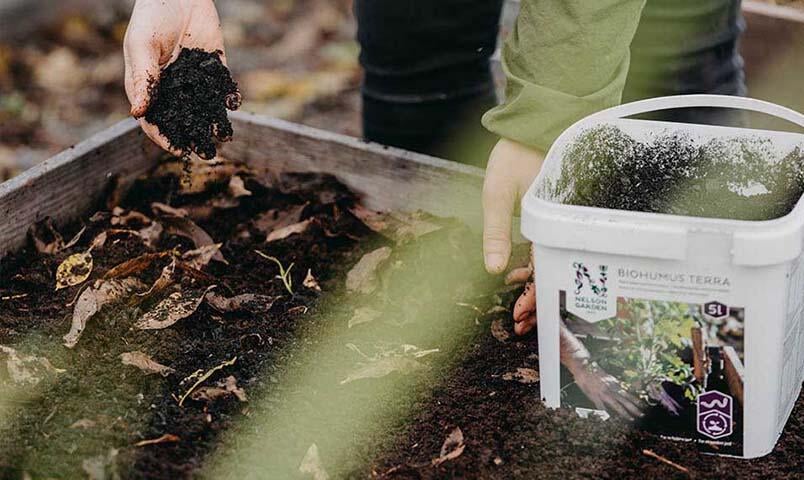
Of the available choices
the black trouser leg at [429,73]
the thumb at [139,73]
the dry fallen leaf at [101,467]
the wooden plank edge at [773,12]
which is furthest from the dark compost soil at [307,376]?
the wooden plank edge at [773,12]

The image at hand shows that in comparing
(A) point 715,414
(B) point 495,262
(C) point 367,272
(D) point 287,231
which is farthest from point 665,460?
(D) point 287,231

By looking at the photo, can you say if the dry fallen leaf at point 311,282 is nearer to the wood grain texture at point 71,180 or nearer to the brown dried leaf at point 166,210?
the brown dried leaf at point 166,210

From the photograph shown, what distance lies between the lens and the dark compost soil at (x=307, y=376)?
1.59 metres

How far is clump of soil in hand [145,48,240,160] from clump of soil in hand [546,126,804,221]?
0.70 m

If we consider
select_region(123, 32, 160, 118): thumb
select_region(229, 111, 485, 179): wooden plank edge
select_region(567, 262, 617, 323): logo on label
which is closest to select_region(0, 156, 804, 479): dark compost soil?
select_region(229, 111, 485, 179): wooden plank edge

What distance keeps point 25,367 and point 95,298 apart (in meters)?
0.20

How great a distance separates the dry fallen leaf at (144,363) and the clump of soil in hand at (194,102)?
1.37 ft

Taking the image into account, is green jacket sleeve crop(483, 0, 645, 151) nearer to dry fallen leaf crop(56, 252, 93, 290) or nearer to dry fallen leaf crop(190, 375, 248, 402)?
dry fallen leaf crop(190, 375, 248, 402)

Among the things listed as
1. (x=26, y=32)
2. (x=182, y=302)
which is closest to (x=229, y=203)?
(x=182, y=302)

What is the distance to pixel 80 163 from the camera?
2309 mm

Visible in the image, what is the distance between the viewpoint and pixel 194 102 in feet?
6.59

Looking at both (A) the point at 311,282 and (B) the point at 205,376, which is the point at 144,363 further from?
(A) the point at 311,282

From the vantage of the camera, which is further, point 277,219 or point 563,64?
point 277,219

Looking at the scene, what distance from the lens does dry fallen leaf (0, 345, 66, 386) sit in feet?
5.72
